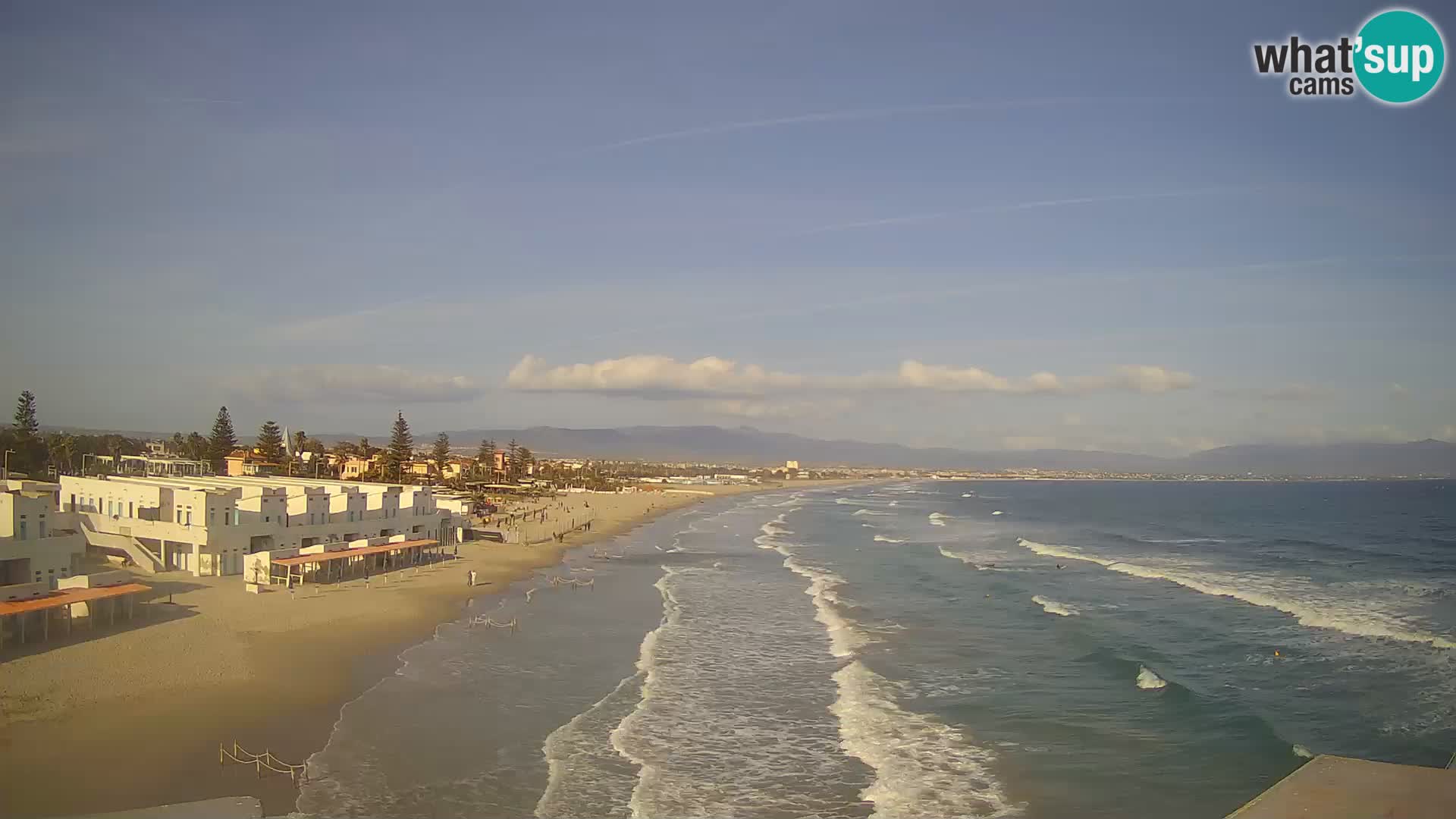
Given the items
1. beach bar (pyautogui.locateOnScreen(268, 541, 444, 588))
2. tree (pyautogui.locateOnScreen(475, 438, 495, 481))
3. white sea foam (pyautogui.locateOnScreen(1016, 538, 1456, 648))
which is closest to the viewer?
white sea foam (pyautogui.locateOnScreen(1016, 538, 1456, 648))

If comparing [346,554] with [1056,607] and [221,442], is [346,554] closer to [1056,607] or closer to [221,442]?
[1056,607]

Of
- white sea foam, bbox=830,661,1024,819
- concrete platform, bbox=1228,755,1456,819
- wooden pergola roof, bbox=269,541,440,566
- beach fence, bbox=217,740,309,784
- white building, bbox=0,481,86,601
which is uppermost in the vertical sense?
white building, bbox=0,481,86,601

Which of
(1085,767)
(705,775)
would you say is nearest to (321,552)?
(705,775)

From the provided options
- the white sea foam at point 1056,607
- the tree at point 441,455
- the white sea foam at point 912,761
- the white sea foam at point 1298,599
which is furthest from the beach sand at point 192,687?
the tree at point 441,455

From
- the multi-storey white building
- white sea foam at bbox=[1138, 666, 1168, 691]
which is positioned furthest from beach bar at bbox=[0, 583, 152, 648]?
white sea foam at bbox=[1138, 666, 1168, 691]

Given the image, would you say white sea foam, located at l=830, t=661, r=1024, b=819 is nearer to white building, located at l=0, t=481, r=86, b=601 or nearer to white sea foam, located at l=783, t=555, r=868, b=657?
white sea foam, located at l=783, t=555, r=868, b=657

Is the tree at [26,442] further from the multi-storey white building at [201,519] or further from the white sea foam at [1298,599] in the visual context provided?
the white sea foam at [1298,599]
